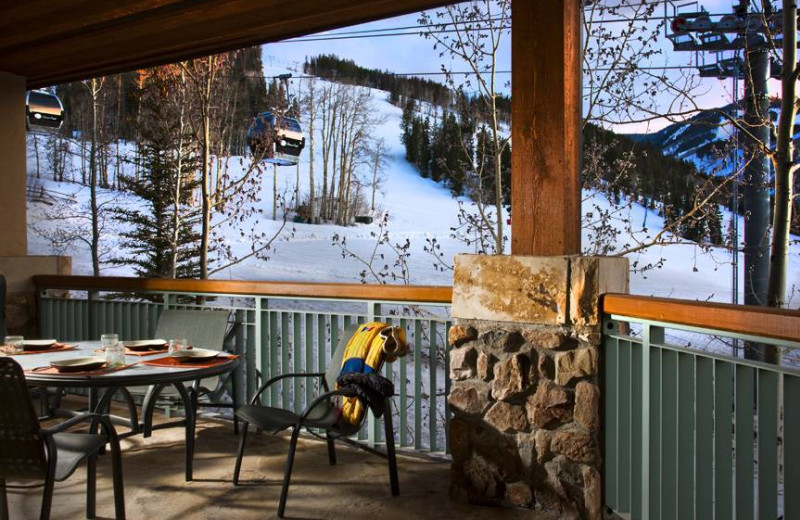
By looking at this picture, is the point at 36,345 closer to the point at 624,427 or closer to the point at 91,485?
the point at 91,485

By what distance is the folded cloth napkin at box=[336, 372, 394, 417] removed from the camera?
304 cm

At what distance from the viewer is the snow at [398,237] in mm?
8297

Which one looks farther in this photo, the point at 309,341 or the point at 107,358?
the point at 309,341

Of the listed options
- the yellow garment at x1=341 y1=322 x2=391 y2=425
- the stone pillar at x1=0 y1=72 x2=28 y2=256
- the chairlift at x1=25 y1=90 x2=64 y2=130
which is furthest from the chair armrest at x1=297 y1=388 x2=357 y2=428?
the chairlift at x1=25 y1=90 x2=64 y2=130

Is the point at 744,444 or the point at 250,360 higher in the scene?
the point at 744,444

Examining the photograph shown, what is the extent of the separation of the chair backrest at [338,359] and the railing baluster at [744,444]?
6.50 feet

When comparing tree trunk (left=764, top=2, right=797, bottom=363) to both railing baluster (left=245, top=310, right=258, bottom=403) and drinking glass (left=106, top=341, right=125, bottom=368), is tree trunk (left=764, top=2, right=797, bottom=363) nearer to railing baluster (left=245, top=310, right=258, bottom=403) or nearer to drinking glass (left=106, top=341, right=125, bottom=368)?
railing baluster (left=245, top=310, right=258, bottom=403)

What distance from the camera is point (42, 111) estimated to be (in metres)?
9.18

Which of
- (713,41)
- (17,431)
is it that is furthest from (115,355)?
(713,41)

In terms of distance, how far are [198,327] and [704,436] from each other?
9.73ft

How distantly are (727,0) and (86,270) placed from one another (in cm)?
1497

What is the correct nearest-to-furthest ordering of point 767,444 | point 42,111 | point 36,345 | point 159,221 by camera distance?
point 767,444
point 36,345
point 42,111
point 159,221

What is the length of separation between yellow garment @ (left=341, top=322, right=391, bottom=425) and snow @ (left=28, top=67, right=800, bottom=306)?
17.4ft

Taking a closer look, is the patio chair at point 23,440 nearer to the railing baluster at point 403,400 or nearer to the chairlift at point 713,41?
the railing baluster at point 403,400
